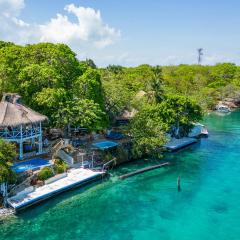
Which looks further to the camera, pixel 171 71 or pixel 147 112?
pixel 171 71

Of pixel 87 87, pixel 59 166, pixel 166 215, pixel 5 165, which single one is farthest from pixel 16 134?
pixel 166 215

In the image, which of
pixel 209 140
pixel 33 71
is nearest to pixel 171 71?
pixel 209 140

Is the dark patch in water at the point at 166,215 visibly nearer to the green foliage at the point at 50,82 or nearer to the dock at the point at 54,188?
the dock at the point at 54,188

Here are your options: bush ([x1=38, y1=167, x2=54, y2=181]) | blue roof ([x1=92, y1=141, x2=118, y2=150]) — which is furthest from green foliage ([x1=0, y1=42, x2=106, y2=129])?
bush ([x1=38, y1=167, x2=54, y2=181])

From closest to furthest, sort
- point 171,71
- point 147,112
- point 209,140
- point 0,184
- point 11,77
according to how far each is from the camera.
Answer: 1. point 0,184
2. point 11,77
3. point 147,112
4. point 209,140
5. point 171,71

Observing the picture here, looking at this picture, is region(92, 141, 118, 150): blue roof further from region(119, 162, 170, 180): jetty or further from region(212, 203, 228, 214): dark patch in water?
region(212, 203, 228, 214): dark patch in water

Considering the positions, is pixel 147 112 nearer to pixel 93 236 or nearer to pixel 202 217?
pixel 202 217

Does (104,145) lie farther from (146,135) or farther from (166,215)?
(166,215)
